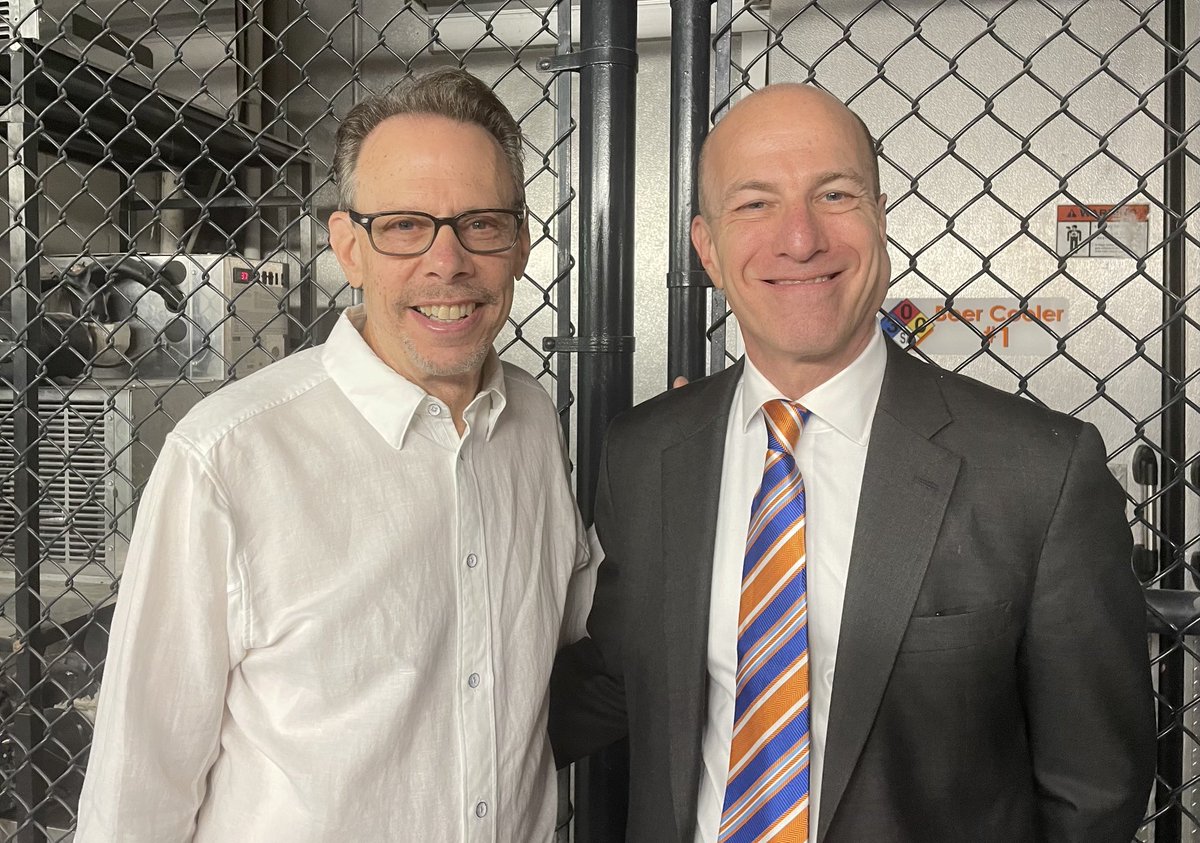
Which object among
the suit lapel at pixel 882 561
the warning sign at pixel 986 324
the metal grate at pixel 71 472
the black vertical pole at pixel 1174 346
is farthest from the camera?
the metal grate at pixel 71 472

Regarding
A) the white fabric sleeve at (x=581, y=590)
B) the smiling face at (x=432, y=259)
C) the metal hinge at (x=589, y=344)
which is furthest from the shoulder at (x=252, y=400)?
the white fabric sleeve at (x=581, y=590)

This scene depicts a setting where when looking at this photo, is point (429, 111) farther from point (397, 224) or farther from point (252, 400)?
point (252, 400)

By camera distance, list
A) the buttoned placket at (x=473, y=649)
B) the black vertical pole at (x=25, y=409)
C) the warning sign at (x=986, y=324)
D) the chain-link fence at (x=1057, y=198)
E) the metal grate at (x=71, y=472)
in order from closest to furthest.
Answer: the buttoned placket at (x=473, y=649) < the black vertical pole at (x=25, y=409) < the chain-link fence at (x=1057, y=198) < the warning sign at (x=986, y=324) < the metal grate at (x=71, y=472)

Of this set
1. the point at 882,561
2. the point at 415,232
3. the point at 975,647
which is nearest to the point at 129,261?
the point at 415,232

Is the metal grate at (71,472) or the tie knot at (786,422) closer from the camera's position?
the tie knot at (786,422)

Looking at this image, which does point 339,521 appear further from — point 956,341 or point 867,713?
point 956,341

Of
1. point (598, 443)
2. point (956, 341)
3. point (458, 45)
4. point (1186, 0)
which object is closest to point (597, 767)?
point (598, 443)

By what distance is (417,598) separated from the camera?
3.64 feet

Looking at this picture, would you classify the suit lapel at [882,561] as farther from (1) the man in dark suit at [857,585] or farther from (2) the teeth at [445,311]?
(2) the teeth at [445,311]

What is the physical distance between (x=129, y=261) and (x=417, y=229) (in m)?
1.91

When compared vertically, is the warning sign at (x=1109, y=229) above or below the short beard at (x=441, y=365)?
above

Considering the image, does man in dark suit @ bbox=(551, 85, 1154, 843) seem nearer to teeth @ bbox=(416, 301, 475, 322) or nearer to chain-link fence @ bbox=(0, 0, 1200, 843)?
teeth @ bbox=(416, 301, 475, 322)

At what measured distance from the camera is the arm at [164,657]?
1.04 metres

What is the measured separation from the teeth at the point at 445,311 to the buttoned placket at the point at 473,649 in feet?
0.35
